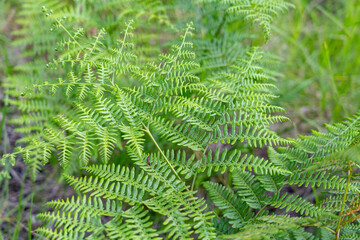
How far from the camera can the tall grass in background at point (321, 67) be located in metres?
2.98

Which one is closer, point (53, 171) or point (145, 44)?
point (53, 171)

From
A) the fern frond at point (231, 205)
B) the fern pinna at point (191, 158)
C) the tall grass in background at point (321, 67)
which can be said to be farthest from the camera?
the tall grass in background at point (321, 67)

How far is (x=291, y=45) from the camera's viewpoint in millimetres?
3775

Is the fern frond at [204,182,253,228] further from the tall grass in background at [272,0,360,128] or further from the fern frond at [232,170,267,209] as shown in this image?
the tall grass in background at [272,0,360,128]

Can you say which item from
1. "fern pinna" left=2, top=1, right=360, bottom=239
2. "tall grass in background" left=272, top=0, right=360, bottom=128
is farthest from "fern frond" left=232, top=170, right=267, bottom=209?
"tall grass in background" left=272, top=0, right=360, bottom=128

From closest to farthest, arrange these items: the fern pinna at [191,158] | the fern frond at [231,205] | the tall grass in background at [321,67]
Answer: the fern pinna at [191,158] → the fern frond at [231,205] → the tall grass in background at [321,67]

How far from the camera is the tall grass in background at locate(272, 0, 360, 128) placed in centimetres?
298

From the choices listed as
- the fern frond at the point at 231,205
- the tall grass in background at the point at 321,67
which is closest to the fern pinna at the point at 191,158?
the fern frond at the point at 231,205

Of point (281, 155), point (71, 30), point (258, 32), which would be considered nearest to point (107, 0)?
point (71, 30)

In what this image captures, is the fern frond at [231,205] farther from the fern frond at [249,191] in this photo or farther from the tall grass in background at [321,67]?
the tall grass in background at [321,67]

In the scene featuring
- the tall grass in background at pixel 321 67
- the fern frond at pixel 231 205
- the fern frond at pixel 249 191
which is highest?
the tall grass in background at pixel 321 67

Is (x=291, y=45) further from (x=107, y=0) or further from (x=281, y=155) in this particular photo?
(x=281, y=155)

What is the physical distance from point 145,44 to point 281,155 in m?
1.70

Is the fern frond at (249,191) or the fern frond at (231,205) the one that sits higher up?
the fern frond at (249,191)
